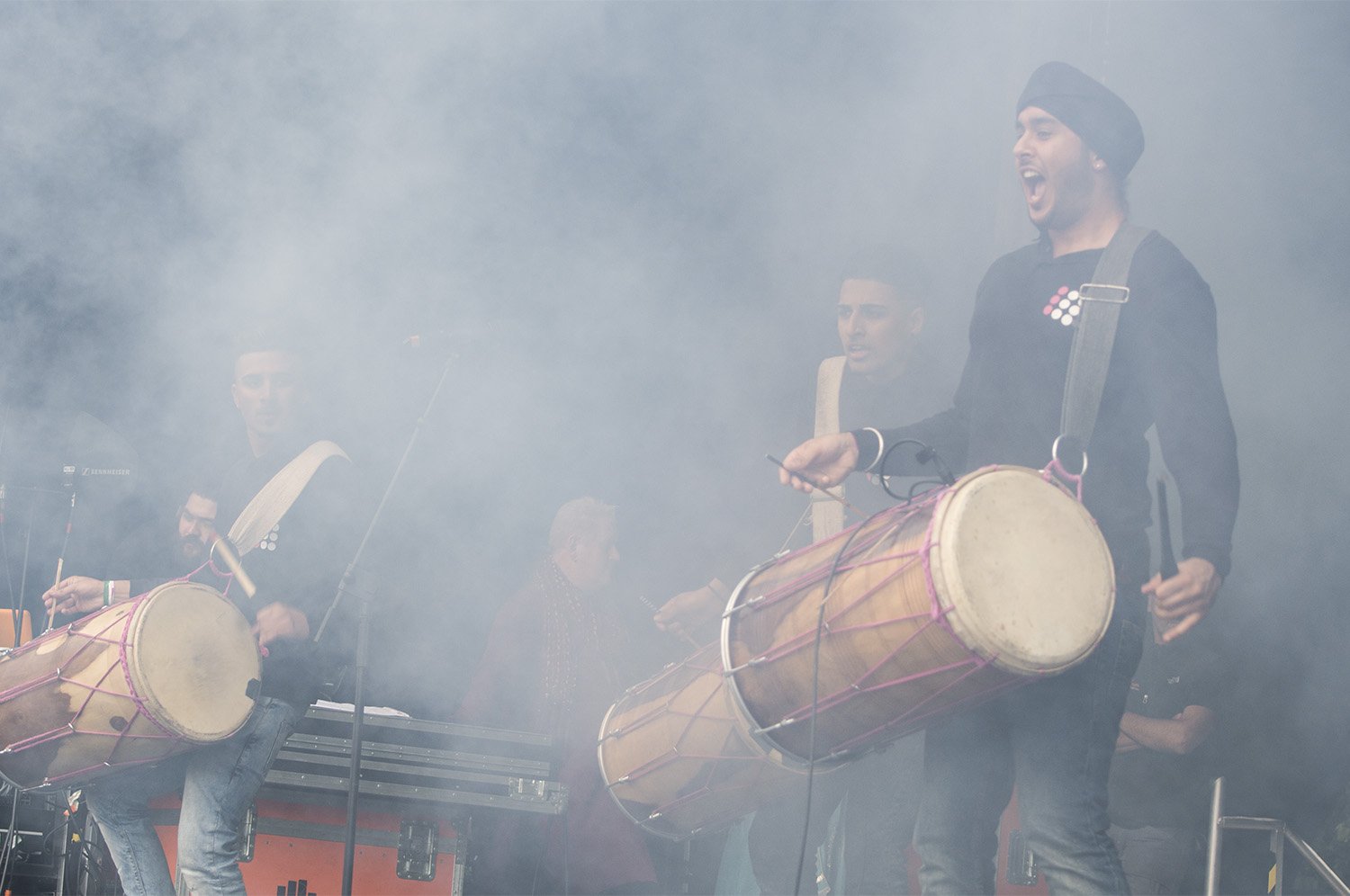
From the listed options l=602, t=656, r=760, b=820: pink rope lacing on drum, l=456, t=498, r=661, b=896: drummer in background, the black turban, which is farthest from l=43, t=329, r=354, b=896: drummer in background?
the black turban

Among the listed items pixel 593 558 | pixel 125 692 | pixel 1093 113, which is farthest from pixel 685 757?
pixel 1093 113

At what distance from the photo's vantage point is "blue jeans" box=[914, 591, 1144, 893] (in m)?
1.49

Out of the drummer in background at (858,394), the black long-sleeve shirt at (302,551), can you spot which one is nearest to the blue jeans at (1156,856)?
the drummer in background at (858,394)

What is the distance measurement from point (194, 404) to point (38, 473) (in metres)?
0.82

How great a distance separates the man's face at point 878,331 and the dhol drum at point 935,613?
1.31 m

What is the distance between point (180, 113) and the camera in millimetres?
3162

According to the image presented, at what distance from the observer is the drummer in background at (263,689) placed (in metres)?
2.46

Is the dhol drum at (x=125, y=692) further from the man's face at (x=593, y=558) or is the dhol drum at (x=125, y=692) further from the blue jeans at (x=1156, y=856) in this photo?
the blue jeans at (x=1156, y=856)

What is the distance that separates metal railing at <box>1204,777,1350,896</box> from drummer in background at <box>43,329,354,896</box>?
2565 mm

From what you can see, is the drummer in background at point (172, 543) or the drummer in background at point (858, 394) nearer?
the drummer in background at point (858, 394)

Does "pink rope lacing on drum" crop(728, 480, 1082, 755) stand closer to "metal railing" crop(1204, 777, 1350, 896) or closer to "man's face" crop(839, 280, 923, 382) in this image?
"man's face" crop(839, 280, 923, 382)

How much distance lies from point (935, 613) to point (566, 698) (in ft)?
6.22

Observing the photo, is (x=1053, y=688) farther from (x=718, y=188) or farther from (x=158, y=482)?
(x=158, y=482)

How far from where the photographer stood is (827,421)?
9.62ft
